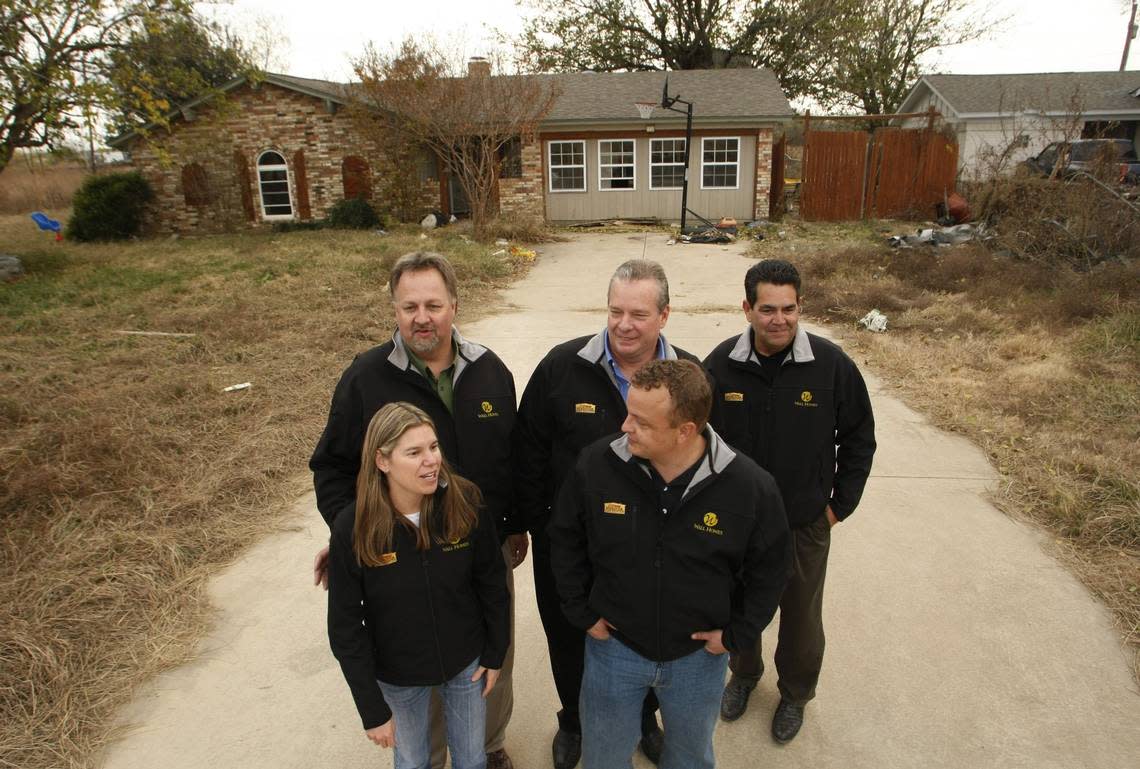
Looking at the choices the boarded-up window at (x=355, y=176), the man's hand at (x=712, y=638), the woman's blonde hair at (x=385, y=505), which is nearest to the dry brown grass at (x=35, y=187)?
the boarded-up window at (x=355, y=176)

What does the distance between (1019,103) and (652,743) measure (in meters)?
21.7

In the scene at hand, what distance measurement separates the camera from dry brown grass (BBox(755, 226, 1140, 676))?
13.3ft

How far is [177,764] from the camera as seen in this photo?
261 centimetres

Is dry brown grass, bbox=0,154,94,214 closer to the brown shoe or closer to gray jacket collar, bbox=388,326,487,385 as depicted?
gray jacket collar, bbox=388,326,487,385

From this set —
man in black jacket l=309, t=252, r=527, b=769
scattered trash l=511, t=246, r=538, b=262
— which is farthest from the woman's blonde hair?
scattered trash l=511, t=246, r=538, b=262

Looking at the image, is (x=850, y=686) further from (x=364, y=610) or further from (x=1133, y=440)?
(x=1133, y=440)

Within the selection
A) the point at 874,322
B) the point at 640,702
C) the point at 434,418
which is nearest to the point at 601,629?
the point at 640,702

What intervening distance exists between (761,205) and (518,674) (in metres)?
18.0

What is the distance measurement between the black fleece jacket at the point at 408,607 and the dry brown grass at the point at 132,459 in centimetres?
145

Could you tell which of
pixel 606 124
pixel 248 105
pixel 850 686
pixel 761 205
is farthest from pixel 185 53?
pixel 850 686

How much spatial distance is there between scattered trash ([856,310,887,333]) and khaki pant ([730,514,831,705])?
21.4 ft

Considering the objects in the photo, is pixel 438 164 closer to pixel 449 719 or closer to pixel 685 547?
pixel 449 719

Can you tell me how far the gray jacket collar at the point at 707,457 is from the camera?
193cm

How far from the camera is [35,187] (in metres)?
28.0
